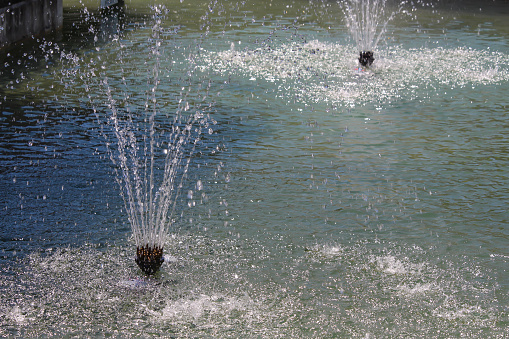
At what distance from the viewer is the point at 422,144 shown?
996 centimetres

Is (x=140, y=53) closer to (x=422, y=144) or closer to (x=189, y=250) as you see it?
(x=422, y=144)

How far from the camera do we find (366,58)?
1487cm

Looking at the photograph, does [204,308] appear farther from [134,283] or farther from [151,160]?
[151,160]

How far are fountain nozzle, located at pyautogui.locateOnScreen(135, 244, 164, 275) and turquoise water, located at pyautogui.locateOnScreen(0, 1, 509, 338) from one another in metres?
0.12

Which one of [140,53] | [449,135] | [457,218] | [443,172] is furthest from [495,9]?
[457,218]

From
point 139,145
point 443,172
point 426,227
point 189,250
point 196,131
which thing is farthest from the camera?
point 196,131

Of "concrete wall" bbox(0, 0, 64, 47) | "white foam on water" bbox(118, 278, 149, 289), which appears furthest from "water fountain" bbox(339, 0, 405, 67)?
"white foam on water" bbox(118, 278, 149, 289)

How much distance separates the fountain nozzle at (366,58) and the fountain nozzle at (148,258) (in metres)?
9.61

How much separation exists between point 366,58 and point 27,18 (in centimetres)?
802

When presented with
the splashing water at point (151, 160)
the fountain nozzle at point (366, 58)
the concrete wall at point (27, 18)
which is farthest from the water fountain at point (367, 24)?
the concrete wall at point (27, 18)

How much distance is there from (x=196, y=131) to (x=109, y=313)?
5.33 m

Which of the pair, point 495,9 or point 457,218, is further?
point 495,9

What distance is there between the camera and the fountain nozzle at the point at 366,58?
14.8 m

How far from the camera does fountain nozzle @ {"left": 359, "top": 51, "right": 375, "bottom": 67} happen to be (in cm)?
1478
